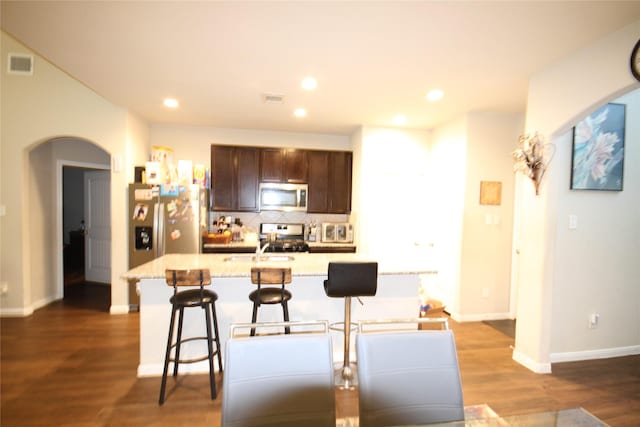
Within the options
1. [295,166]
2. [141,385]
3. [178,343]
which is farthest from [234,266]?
[295,166]

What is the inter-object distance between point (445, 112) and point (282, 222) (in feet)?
9.44

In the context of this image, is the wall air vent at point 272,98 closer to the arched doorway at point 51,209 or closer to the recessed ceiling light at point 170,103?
the recessed ceiling light at point 170,103

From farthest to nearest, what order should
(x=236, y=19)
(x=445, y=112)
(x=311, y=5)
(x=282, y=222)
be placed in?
(x=282, y=222) → (x=445, y=112) → (x=236, y=19) → (x=311, y=5)

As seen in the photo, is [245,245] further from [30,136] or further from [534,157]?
[534,157]

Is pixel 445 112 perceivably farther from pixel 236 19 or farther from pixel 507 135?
pixel 236 19

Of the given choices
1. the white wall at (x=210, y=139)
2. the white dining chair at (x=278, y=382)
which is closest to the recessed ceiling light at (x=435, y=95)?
the white wall at (x=210, y=139)

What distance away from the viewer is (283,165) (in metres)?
4.74

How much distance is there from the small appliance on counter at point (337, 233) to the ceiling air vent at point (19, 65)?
4275 millimetres

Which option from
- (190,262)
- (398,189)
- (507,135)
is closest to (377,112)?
(398,189)

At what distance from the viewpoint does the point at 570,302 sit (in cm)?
277

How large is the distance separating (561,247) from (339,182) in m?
2.98

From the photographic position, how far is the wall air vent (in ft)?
10.7

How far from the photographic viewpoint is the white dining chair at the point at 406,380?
114 centimetres

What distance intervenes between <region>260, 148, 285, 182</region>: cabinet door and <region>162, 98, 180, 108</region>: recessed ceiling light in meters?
1.38
